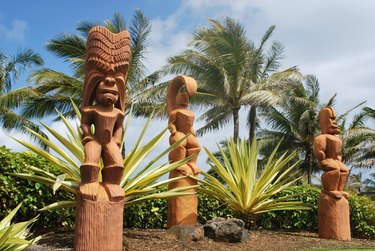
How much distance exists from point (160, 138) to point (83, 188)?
76.1 inches

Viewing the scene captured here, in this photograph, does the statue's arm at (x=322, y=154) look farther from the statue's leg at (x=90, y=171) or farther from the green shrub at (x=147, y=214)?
the statue's leg at (x=90, y=171)

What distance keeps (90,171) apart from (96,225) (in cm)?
63

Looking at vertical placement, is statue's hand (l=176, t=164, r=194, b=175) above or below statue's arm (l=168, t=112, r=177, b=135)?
below

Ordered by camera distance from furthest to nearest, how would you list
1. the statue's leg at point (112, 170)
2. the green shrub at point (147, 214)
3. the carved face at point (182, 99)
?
the carved face at point (182, 99), the green shrub at point (147, 214), the statue's leg at point (112, 170)

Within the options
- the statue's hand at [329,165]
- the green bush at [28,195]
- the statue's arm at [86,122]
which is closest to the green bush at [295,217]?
the statue's hand at [329,165]

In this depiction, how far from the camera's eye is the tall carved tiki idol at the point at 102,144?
5037 millimetres

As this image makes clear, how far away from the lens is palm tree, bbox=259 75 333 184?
2255cm

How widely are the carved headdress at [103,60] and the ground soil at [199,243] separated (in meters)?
2.00

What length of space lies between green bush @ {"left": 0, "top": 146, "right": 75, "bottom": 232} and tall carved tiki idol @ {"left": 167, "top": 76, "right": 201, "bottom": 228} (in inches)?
70.6

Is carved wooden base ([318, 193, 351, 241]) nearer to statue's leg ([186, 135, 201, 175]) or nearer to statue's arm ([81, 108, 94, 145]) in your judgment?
statue's leg ([186, 135, 201, 175])

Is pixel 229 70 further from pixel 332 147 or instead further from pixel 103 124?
pixel 103 124

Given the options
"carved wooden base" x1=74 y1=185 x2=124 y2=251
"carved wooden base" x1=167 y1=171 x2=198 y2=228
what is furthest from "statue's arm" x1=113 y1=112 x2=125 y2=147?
"carved wooden base" x1=167 y1=171 x2=198 y2=228

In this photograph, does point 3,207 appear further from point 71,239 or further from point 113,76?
point 113,76

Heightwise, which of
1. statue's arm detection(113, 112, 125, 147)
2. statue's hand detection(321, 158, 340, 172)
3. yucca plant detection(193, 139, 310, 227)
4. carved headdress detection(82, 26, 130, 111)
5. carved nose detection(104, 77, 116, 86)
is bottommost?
yucca plant detection(193, 139, 310, 227)
